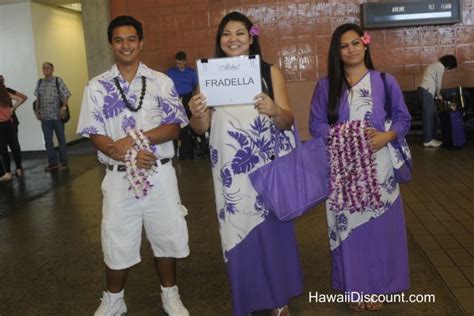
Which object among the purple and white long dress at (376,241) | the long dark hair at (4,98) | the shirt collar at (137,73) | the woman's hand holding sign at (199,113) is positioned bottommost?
the purple and white long dress at (376,241)

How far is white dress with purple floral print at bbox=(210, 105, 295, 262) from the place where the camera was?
297 cm

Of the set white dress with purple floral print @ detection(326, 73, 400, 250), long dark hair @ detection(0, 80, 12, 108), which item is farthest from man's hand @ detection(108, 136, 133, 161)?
long dark hair @ detection(0, 80, 12, 108)

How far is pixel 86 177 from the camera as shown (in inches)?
346

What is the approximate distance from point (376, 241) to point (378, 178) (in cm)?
39

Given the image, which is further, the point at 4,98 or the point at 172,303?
the point at 4,98

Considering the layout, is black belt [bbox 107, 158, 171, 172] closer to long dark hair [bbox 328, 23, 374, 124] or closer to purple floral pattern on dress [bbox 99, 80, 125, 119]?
purple floral pattern on dress [bbox 99, 80, 125, 119]

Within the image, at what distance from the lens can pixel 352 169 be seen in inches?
120

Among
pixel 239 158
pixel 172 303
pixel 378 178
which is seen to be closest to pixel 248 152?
pixel 239 158

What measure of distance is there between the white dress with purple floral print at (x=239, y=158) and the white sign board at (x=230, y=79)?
18 cm

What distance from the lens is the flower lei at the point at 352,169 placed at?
118 inches

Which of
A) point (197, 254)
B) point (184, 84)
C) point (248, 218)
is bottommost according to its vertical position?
point (197, 254)

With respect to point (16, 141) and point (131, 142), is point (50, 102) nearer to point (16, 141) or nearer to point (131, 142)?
point (16, 141)

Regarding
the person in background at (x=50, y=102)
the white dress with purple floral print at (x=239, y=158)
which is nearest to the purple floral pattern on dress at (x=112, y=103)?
the white dress with purple floral print at (x=239, y=158)

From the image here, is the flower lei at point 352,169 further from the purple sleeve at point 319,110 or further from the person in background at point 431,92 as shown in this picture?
the person in background at point 431,92
